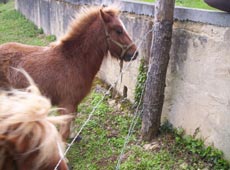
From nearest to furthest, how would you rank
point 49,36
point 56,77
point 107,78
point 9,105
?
point 9,105 → point 56,77 → point 107,78 → point 49,36

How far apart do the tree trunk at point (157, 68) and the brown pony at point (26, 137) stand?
107 inches

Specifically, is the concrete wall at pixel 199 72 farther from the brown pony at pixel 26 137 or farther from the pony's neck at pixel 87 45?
the brown pony at pixel 26 137

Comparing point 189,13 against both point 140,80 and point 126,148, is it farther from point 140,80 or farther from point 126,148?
point 126,148

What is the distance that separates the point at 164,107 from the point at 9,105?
10.2ft

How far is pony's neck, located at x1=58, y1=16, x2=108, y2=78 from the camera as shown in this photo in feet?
14.1

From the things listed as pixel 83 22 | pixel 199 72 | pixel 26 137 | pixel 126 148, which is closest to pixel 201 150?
pixel 199 72

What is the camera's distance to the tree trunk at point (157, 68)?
388 centimetres

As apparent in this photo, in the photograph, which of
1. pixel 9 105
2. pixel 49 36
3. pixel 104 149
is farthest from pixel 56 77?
pixel 49 36

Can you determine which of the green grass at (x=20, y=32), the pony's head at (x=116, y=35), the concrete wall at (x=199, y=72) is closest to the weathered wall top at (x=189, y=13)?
the concrete wall at (x=199, y=72)

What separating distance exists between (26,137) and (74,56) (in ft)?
9.93

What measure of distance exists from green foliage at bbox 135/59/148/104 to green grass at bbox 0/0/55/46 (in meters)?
5.27

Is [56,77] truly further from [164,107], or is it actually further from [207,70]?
[207,70]

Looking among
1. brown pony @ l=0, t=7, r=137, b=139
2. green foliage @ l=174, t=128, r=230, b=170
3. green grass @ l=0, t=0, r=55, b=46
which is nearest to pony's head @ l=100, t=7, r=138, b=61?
brown pony @ l=0, t=7, r=137, b=139

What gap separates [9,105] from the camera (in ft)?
4.59
